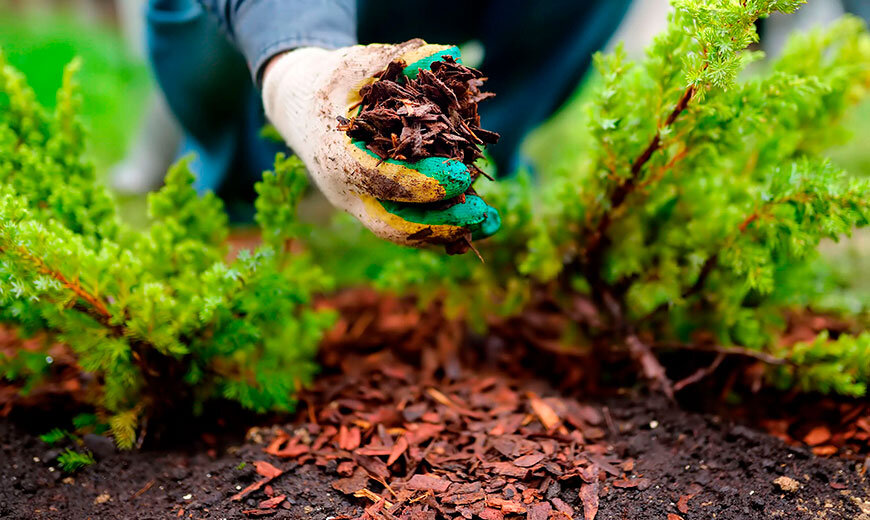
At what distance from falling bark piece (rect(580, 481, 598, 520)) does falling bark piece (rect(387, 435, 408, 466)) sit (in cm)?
45

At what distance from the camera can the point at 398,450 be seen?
158 centimetres

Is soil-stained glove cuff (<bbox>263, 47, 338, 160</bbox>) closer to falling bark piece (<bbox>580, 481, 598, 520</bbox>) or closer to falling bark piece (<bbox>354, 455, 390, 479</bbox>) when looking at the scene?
falling bark piece (<bbox>354, 455, 390, 479</bbox>)

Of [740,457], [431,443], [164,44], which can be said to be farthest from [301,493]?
[164,44]

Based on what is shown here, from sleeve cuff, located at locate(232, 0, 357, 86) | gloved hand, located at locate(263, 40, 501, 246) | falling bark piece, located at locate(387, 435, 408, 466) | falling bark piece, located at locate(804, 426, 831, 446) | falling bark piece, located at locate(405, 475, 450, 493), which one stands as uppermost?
sleeve cuff, located at locate(232, 0, 357, 86)

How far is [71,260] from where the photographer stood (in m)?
1.38

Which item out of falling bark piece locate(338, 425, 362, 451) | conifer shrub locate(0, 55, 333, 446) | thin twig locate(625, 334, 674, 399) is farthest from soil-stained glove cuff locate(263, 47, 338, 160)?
thin twig locate(625, 334, 674, 399)

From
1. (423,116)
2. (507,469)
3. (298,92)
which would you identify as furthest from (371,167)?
(507,469)

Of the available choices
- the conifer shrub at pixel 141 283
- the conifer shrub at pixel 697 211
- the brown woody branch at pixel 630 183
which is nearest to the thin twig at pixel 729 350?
the conifer shrub at pixel 697 211

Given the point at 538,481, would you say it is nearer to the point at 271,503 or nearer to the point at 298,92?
the point at 271,503

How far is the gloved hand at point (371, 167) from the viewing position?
127 cm

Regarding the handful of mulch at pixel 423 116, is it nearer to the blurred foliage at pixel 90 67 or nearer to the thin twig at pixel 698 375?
the thin twig at pixel 698 375

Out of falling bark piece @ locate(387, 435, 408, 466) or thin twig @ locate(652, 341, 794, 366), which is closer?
falling bark piece @ locate(387, 435, 408, 466)

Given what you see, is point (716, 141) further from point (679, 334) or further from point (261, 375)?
point (261, 375)

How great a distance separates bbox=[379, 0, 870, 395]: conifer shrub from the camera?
5.00ft
